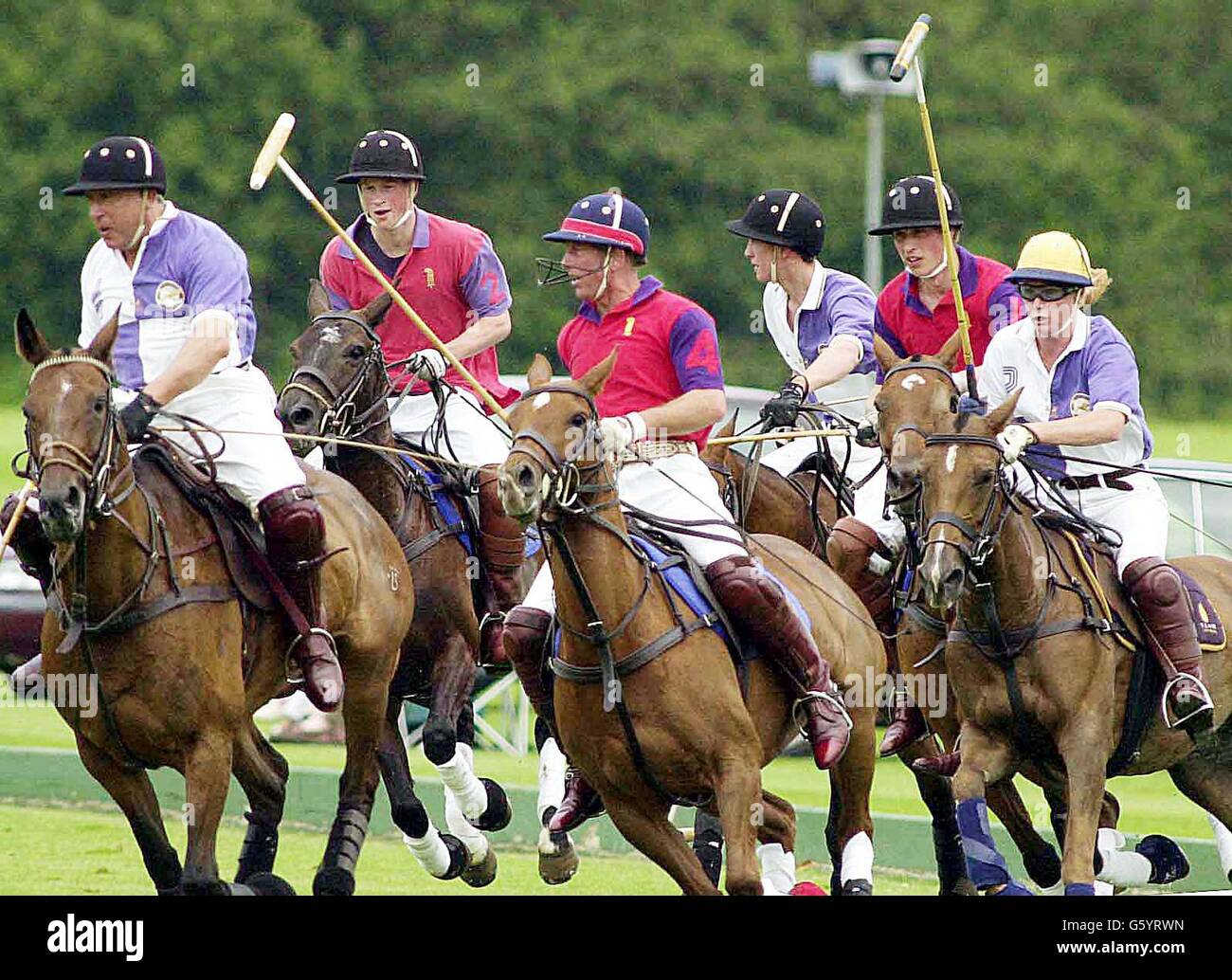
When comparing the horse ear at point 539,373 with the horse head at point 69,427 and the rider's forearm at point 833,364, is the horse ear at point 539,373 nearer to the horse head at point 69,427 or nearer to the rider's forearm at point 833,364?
the horse head at point 69,427

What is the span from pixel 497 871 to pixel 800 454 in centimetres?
259

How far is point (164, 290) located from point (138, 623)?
4.52ft

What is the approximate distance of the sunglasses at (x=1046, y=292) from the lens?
942cm

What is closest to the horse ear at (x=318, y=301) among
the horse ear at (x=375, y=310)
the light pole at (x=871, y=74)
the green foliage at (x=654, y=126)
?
the horse ear at (x=375, y=310)

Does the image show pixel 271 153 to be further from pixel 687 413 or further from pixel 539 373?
pixel 687 413

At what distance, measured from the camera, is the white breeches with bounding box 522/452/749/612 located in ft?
28.4

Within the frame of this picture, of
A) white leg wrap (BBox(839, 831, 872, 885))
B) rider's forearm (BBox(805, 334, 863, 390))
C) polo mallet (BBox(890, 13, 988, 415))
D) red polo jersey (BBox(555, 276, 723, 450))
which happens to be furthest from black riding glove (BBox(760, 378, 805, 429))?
white leg wrap (BBox(839, 831, 872, 885))

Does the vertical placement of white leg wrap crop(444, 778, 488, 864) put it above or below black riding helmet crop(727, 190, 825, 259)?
below

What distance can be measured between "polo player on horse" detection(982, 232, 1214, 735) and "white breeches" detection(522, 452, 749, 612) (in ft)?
3.96

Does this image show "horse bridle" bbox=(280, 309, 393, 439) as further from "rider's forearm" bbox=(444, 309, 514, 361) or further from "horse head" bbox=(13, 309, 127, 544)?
"horse head" bbox=(13, 309, 127, 544)

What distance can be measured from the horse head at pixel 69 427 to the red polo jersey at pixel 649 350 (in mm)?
1709

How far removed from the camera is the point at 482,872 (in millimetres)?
10805

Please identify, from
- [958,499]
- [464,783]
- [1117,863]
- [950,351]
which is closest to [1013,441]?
[958,499]
